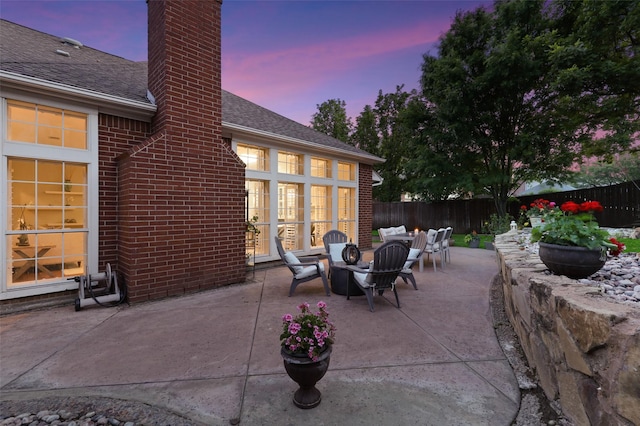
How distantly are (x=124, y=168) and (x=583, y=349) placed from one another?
5610mm

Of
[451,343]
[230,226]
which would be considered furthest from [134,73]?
[451,343]

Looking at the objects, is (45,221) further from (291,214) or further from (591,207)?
(591,207)

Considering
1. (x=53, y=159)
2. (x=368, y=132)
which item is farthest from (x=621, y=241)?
(x=368, y=132)

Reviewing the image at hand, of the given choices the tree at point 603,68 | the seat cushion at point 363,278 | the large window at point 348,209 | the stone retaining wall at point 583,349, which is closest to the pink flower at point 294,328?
the stone retaining wall at point 583,349

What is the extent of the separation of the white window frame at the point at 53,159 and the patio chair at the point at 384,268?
14.1 feet

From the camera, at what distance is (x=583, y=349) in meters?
1.60

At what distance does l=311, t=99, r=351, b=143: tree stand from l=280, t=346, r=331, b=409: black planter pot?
2214 cm

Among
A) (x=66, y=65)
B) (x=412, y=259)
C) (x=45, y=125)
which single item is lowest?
(x=412, y=259)

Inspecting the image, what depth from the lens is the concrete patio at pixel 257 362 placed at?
198cm

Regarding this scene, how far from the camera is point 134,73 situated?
261 inches

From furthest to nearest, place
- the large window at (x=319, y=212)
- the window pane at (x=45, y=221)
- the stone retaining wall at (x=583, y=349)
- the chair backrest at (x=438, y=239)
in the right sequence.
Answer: the large window at (x=319, y=212) < the chair backrest at (x=438, y=239) < the window pane at (x=45, y=221) < the stone retaining wall at (x=583, y=349)

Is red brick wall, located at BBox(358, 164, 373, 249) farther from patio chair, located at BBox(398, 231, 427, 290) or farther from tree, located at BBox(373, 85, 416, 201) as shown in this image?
tree, located at BBox(373, 85, 416, 201)

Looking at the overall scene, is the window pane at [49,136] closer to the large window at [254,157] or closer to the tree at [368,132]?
the large window at [254,157]

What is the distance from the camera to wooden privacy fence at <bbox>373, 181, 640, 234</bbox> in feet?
29.0
